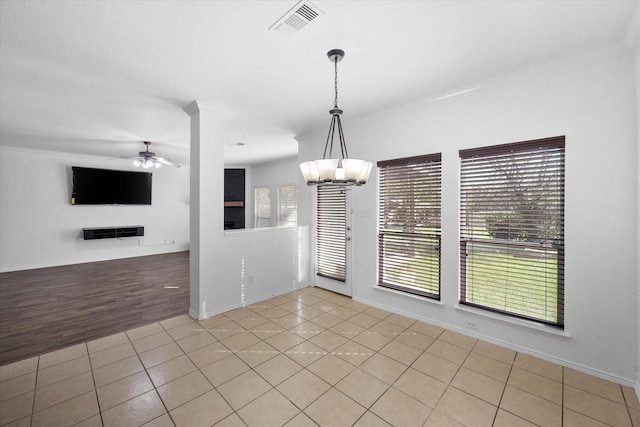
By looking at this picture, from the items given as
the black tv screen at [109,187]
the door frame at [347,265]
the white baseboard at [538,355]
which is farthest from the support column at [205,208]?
the black tv screen at [109,187]

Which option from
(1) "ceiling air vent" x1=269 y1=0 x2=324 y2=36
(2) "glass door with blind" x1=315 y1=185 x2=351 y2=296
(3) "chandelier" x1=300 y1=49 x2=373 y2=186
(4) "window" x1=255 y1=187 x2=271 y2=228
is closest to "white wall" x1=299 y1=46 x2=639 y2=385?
(3) "chandelier" x1=300 y1=49 x2=373 y2=186

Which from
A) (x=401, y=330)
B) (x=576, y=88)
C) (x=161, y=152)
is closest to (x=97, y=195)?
(x=161, y=152)

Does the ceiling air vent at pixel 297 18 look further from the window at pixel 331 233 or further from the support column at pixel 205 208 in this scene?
the window at pixel 331 233

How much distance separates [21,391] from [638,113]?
4932mm

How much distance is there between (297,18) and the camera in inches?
69.7

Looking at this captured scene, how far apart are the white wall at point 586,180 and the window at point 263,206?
5577mm

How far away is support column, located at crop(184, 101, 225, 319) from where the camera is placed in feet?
10.6

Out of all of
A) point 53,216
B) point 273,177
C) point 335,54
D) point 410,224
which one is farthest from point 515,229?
point 53,216

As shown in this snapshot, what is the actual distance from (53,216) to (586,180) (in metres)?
8.79

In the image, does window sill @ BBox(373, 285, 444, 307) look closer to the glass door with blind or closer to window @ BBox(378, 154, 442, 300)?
window @ BBox(378, 154, 442, 300)

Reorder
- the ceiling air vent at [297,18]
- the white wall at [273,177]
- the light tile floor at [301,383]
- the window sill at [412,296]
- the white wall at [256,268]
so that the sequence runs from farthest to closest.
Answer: the white wall at [273,177], the white wall at [256,268], the window sill at [412,296], the light tile floor at [301,383], the ceiling air vent at [297,18]

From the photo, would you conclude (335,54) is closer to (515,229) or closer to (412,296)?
(515,229)

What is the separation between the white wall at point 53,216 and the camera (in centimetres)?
551

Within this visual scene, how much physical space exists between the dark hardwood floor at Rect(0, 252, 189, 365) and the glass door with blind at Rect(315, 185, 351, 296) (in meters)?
2.03
